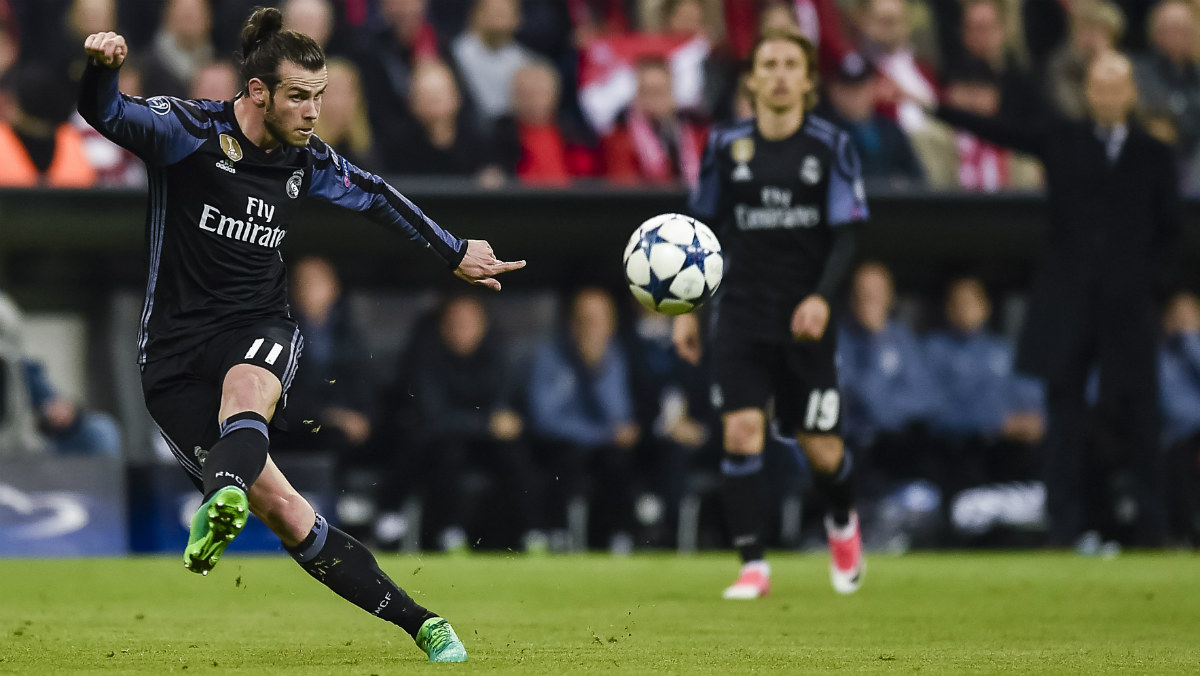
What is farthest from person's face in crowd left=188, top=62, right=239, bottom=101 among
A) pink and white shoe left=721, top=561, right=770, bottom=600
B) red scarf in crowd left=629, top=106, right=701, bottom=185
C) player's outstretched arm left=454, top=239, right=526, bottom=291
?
player's outstretched arm left=454, top=239, right=526, bottom=291

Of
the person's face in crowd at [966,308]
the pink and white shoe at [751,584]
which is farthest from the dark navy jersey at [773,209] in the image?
the person's face in crowd at [966,308]

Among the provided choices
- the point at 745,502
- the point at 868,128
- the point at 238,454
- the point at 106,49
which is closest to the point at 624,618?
the point at 745,502

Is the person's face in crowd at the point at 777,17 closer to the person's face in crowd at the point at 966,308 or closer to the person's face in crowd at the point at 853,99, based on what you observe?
the person's face in crowd at the point at 853,99

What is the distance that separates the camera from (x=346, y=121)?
11.3 metres

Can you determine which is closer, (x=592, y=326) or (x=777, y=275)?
(x=777, y=275)

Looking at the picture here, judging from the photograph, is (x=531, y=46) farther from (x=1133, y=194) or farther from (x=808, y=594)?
(x=808, y=594)

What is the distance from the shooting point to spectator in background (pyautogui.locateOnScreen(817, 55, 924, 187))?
1219 cm

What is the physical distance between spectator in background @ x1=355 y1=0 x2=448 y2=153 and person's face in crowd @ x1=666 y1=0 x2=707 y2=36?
171cm

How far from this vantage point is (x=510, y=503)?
11.0m

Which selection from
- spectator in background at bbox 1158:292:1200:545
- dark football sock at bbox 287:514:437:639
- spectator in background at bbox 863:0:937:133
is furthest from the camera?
spectator in background at bbox 863:0:937:133

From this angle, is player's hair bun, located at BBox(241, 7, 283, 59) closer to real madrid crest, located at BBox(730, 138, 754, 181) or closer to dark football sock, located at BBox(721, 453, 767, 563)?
real madrid crest, located at BBox(730, 138, 754, 181)

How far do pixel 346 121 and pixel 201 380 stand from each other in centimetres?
631

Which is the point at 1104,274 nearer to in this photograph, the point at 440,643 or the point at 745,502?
the point at 745,502

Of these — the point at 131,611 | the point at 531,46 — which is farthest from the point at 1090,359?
the point at 131,611
